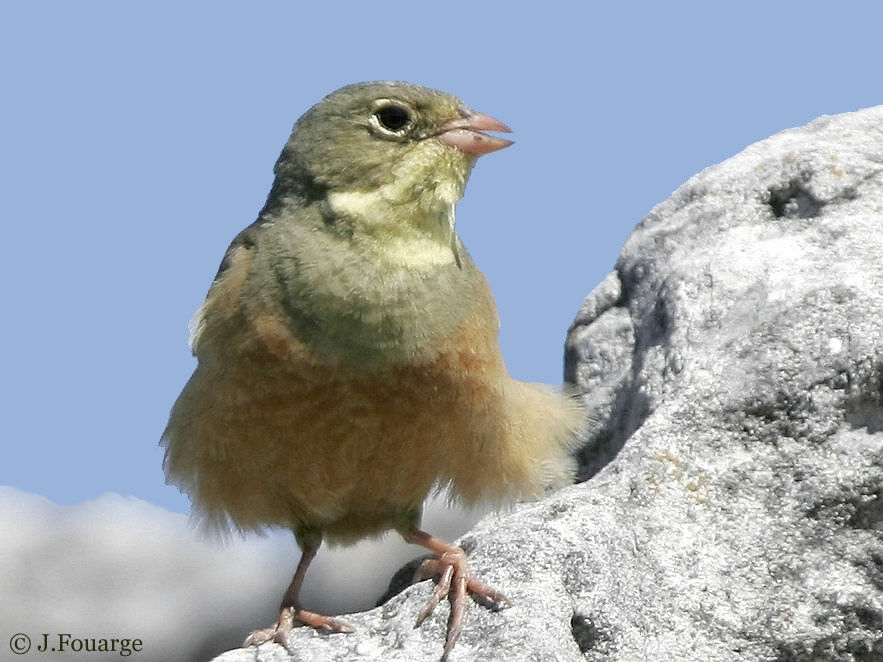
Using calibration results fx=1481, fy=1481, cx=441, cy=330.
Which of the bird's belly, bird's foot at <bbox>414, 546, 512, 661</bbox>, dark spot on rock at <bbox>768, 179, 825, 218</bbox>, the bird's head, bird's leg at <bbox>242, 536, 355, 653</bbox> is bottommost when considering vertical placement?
bird's leg at <bbox>242, 536, 355, 653</bbox>

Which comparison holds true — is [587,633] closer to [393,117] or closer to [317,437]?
[317,437]

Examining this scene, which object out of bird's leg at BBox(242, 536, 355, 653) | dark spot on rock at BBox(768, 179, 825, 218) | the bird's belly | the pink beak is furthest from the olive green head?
bird's leg at BBox(242, 536, 355, 653)

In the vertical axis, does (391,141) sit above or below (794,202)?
above

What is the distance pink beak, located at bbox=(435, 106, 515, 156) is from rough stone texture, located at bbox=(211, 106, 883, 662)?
2.58 ft

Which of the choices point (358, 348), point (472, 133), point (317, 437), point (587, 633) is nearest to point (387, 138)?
point (472, 133)

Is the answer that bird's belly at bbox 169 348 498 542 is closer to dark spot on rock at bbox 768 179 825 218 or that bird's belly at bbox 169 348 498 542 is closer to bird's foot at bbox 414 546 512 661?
bird's foot at bbox 414 546 512 661

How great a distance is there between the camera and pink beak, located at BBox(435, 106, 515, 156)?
500cm

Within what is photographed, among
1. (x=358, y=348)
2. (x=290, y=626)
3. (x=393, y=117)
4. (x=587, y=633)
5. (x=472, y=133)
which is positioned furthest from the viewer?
(x=393, y=117)

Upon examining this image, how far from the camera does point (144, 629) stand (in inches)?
332

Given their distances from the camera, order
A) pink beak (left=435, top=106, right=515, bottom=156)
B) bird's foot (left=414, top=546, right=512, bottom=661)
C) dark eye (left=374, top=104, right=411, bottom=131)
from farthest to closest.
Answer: dark eye (left=374, top=104, right=411, bottom=131), pink beak (left=435, top=106, right=515, bottom=156), bird's foot (left=414, top=546, right=512, bottom=661)

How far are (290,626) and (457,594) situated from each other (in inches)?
28.7

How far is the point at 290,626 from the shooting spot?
4488 mm

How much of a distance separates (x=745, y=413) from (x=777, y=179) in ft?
3.47

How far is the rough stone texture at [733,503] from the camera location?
399cm
